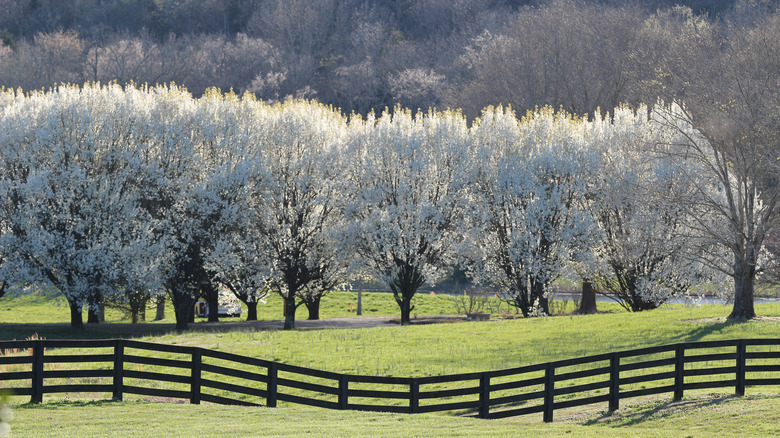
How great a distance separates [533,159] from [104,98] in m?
24.2

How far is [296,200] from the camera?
4169 centimetres

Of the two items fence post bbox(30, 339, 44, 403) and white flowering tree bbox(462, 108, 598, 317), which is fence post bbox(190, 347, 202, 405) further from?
white flowering tree bbox(462, 108, 598, 317)

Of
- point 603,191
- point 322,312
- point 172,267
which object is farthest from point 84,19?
point 603,191

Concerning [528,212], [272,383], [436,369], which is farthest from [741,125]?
[272,383]

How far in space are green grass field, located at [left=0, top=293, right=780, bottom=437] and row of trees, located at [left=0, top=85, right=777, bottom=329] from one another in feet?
14.2

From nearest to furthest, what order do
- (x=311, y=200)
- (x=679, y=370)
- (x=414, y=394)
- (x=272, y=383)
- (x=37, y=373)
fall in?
1. (x=37, y=373)
2. (x=414, y=394)
3. (x=272, y=383)
4. (x=679, y=370)
5. (x=311, y=200)

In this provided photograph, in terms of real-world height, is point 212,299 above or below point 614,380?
above

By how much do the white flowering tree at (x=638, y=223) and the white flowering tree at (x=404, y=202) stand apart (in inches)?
332

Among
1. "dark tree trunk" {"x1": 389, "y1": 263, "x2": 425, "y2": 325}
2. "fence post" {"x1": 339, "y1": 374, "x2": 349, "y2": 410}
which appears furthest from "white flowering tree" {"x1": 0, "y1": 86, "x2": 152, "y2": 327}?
"fence post" {"x1": 339, "y1": 374, "x2": 349, "y2": 410}

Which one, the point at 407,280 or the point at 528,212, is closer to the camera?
the point at 528,212

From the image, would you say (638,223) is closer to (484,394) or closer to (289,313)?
(289,313)

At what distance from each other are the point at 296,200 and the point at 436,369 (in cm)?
1847

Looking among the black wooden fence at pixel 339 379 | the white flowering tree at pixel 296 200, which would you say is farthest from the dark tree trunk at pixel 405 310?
the black wooden fence at pixel 339 379

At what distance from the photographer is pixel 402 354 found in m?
28.5
